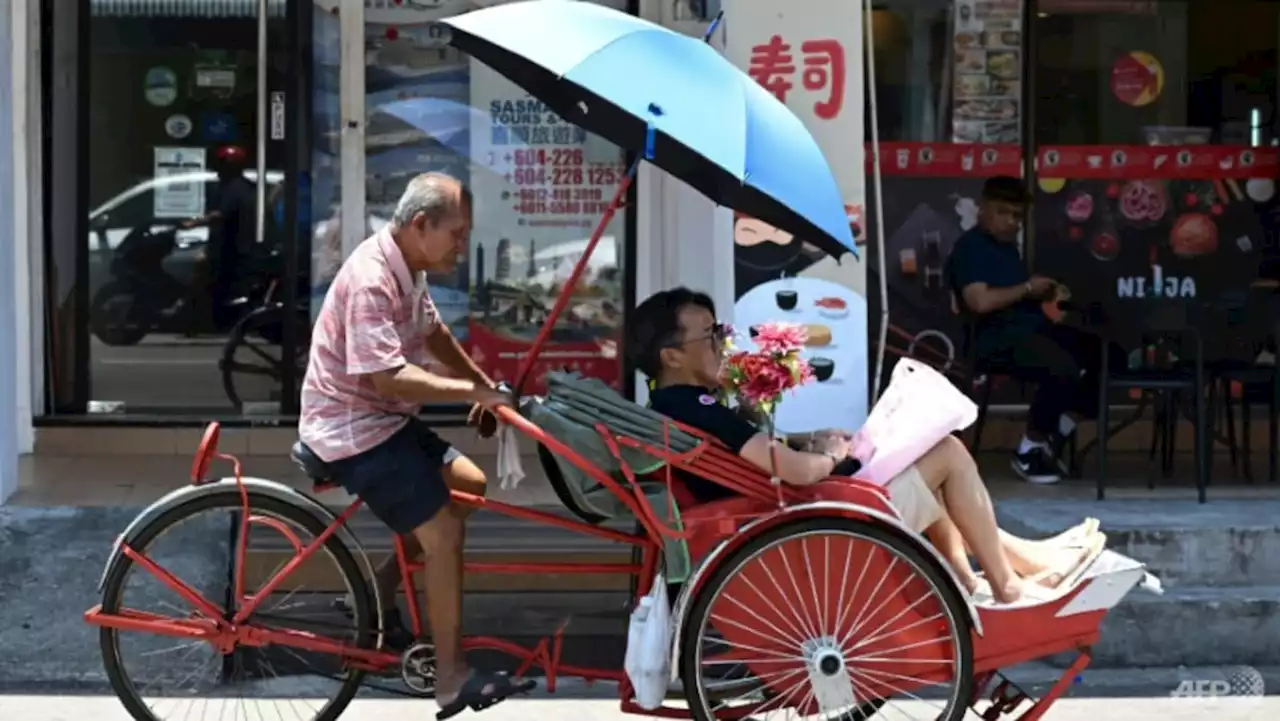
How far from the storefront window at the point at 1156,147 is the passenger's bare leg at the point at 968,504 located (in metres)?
4.77

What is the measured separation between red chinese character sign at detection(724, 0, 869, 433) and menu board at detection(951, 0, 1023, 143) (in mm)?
2722

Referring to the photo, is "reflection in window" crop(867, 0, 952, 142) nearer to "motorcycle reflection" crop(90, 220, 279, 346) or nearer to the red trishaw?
"motorcycle reflection" crop(90, 220, 279, 346)

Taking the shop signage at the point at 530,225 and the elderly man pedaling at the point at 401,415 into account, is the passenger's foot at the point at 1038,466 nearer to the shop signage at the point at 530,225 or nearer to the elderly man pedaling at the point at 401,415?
the shop signage at the point at 530,225

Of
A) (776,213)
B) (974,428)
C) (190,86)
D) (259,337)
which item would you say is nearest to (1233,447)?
(974,428)

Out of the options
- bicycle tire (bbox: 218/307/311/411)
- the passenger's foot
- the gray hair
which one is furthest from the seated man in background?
the gray hair

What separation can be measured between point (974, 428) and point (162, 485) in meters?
4.11

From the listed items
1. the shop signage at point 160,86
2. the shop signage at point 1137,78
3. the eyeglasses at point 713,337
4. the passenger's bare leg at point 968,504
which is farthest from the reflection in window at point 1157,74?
the eyeglasses at point 713,337

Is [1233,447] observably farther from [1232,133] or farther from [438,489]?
[438,489]

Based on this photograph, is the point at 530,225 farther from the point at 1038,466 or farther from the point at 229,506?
the point at 229,506

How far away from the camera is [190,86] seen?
358 inches

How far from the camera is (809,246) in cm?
667

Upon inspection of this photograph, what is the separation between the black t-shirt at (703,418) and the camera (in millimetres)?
4590

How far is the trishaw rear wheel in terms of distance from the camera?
4512mm

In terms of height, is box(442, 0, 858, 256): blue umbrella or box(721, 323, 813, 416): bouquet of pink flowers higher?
box(442, 0, 858, 256): blue umbrella
